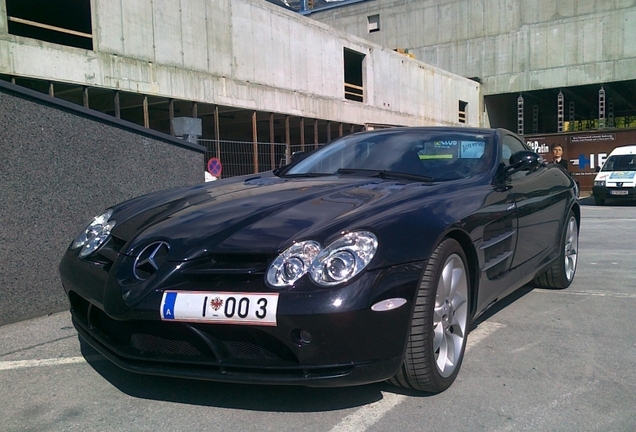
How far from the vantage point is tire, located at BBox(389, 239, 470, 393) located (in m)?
2.60

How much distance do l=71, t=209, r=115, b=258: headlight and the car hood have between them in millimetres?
76

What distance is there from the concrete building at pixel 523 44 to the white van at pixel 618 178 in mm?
17448

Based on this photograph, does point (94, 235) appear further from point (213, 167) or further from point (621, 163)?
point (621, 163)

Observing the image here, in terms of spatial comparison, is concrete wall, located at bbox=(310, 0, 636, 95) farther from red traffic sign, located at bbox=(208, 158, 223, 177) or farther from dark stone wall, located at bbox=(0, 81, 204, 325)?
dark stone wall, located at bbox=(0, 81, 204, 325)

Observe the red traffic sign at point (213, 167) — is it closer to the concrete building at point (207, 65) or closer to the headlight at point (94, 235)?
the concrete building at point (207, 65)

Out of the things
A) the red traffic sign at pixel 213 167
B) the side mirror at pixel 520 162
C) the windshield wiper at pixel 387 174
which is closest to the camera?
the windshield wiper at pixel 387 174

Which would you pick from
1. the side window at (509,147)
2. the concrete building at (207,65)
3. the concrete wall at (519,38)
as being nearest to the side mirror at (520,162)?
the side window at (509,147)

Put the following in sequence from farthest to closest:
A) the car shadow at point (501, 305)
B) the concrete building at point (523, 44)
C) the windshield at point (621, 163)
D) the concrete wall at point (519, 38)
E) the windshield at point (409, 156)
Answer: the concrete building at point (523, 44) → the concrete wall at point (519, 38) → the windshield at point (621, 163) → the car shadow at point (501, 305) → the windshield at point (409, 156)

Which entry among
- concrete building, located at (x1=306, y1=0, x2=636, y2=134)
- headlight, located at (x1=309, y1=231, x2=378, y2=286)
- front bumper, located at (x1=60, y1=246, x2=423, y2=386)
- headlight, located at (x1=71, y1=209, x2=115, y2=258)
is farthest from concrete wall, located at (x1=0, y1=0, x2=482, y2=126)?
headlight, located at (x1=309, y1=231, x2=378, y2=286)

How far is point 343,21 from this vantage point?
43.2 meters

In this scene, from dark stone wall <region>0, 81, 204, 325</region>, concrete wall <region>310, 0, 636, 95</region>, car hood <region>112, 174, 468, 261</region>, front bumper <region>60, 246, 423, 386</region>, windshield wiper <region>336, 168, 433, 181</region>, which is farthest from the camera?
concrete wall <region>310, 0, 636, 95</region>

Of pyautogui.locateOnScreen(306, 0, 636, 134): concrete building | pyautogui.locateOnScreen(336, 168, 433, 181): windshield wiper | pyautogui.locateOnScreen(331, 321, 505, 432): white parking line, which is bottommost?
pyautogui.locateOnScreen(331, 321, 505, 432): white parking line

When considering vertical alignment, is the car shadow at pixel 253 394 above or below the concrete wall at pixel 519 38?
below

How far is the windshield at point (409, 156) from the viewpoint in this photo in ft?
12.5
